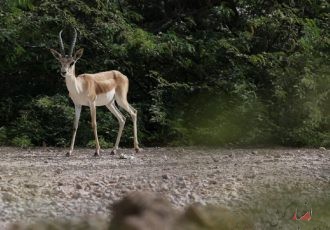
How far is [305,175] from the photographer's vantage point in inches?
365

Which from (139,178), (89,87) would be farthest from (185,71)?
(139,178)

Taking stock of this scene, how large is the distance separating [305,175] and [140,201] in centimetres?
591

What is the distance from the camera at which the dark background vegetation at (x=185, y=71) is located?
1344cm

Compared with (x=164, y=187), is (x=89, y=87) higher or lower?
higher

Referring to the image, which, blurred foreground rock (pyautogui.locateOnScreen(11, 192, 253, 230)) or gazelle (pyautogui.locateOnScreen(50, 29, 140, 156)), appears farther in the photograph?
gazelle (pyautogui.locateOnScreen(50, 29, 140, 156))

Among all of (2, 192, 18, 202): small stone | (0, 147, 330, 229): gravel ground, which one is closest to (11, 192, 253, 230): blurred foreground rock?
(0, 147, 330, 229): gravel ground

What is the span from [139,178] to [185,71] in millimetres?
6229

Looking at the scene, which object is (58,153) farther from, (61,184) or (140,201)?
(140,201)

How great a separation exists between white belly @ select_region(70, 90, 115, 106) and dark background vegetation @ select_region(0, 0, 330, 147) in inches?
60.2

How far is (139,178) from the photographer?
29.1ft

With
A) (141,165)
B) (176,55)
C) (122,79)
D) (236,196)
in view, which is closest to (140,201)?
(236,196)

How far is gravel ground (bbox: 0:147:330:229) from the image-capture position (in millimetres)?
7477

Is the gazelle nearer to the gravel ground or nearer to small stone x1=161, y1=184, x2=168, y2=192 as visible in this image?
the gravel ground

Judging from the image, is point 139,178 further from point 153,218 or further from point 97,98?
point 153,218
